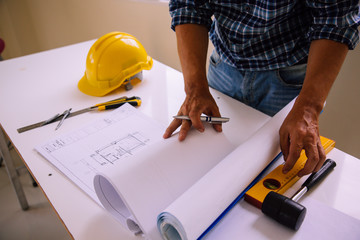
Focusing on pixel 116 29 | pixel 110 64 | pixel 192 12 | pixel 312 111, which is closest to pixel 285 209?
pixel 312 111

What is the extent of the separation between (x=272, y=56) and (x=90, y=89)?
784 millimetres

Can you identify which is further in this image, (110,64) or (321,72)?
(110,64)

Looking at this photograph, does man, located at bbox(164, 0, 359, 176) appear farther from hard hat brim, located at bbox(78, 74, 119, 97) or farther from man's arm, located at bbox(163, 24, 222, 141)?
hard hat brim, located at bbox(78, 74, 119, 97)

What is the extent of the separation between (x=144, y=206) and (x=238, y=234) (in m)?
0.21

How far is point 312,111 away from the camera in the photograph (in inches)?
28.6

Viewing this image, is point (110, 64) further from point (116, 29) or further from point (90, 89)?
point (116, 29)

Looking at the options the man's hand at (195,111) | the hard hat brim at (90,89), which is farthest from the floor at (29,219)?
the man's hand at (195,111)

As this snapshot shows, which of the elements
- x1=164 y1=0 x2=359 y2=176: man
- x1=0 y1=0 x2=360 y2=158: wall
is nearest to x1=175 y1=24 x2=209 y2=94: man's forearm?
x1=164 y1=0 x2=359 y2=176: man

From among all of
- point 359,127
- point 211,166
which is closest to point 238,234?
point 211,166

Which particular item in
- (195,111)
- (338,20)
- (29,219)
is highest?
(338,20)

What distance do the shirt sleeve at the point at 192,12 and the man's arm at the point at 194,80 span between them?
2 cm

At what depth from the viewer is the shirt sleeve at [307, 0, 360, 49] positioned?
0.74 m

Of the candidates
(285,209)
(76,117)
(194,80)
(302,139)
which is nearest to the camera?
(285,209)

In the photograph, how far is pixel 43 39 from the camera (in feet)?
11.9
